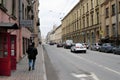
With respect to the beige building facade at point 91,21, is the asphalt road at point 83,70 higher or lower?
lower

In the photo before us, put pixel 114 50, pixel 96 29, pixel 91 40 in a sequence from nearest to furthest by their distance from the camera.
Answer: pixel 114 50 → pixel 96 29 → pixel 91 40

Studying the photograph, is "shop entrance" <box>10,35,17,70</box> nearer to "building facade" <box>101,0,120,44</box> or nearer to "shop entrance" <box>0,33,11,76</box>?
"shop entrance" <box>0,33,11,76</box>

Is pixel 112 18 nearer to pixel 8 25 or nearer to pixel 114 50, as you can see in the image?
pixel 114 50

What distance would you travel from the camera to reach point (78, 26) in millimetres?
89438

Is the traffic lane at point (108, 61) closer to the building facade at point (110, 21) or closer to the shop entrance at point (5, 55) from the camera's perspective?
the shop entrance at point (5, 55)

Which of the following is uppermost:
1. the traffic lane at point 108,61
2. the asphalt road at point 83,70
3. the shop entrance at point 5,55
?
the shop entrance at point 5,55

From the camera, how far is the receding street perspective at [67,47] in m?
14.7

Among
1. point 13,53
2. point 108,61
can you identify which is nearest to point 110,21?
point 108,61

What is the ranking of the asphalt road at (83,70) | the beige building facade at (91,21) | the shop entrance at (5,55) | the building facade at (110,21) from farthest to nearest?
the beige building facade at (91,21)
the building facade at (110,21)
the shop entrance at (5,55)
the asphalt road at (83,70)

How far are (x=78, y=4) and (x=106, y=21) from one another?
111ft

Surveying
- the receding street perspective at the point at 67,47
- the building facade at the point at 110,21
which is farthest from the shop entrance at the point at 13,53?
the building facade at the point at 110,21

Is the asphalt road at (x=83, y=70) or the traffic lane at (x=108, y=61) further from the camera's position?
the traffic lane at (x=108, y=61)


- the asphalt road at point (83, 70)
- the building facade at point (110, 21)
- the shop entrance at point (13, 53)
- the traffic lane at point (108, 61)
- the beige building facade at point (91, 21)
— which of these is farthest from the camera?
the beige building facade at point (91, 21)

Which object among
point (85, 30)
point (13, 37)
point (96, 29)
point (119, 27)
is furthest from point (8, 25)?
point (85, 30)
